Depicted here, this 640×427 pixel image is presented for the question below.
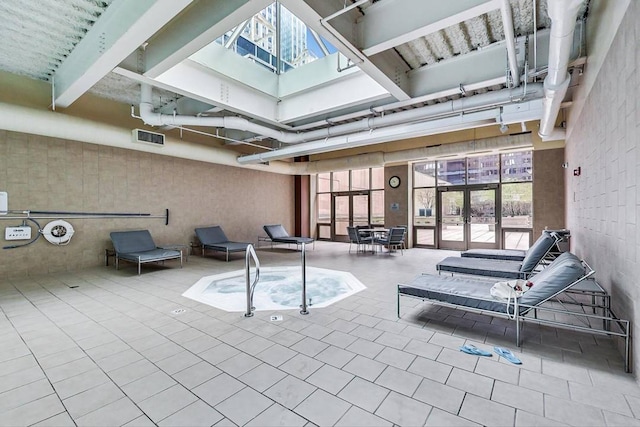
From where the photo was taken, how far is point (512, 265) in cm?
428

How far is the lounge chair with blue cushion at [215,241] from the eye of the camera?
6.92m

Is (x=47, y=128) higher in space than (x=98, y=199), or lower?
higher

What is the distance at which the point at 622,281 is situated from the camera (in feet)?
7.48

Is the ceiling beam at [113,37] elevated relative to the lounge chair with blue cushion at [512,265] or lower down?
elevated

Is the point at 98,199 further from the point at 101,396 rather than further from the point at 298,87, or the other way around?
the point at 101,396

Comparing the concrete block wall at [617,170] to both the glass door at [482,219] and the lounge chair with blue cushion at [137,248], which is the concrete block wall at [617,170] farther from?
the lounge chair with blue cushion at [137,248]

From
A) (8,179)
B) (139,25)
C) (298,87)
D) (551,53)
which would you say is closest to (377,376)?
(551,53)

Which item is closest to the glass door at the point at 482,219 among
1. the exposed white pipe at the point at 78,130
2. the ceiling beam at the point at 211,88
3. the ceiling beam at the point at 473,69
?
the ceiling beam at the point at 473,69

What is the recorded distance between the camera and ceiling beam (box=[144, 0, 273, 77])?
8.80 feet

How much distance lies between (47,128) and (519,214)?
1059 centimetres

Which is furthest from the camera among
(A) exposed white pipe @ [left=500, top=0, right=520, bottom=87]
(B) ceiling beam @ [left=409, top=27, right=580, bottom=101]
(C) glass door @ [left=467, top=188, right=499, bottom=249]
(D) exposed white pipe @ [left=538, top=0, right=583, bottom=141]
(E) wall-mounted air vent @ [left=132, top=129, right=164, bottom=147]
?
(C) glass door @ [left=467, top=188, right=499, bottom=249]

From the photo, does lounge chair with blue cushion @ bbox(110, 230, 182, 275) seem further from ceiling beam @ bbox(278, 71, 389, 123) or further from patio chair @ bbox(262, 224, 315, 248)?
ceiling beam @ bbox(278, 71, 389, 123)

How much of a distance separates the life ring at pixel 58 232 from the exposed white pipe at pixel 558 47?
306 inches

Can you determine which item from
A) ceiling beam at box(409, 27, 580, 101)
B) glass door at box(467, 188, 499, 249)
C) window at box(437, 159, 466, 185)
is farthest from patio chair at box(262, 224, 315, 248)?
ceiling beam at box(409, 27, 580, 101)
